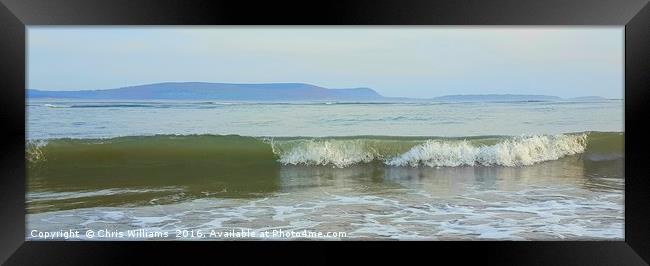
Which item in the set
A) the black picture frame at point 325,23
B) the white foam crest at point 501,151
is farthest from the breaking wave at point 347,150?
the black picture frame at point 325,23

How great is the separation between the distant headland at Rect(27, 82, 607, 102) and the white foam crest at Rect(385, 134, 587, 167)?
0.24 m

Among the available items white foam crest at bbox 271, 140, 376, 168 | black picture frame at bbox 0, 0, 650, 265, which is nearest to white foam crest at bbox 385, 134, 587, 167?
white foam crest at bbox 271, 140, 376, 168

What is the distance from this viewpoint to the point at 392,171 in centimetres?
309

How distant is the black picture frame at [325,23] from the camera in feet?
7.87

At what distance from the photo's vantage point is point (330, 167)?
303 cm

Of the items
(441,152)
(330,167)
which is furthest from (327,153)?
(441,152)

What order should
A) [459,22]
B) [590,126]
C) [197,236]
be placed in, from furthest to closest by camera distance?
[590,126] → [197,236] → [459,22]

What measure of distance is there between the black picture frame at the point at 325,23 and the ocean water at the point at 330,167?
0.35 m

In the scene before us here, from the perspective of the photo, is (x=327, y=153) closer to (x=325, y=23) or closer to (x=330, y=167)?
(x=330, y=167)

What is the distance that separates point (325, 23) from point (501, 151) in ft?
4.29

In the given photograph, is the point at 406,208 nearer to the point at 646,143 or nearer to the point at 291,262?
the point at 291,262

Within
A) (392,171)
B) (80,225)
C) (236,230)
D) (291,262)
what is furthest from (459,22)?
(80,225)

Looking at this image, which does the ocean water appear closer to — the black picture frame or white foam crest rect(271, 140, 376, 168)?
white foam crest rect(271, 140, 376, 168)

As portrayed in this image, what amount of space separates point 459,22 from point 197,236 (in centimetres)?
169
